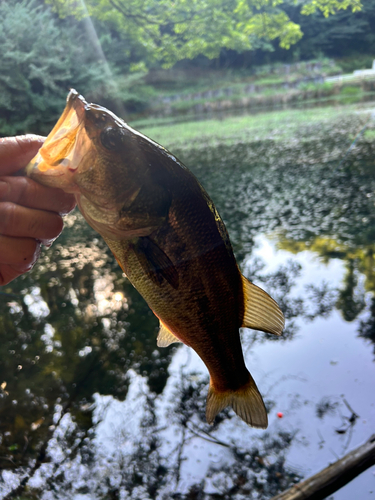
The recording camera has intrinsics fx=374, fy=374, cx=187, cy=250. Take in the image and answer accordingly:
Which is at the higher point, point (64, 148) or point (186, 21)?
point (186, 21)

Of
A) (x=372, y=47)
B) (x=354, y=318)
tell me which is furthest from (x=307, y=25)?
(x=354, y=318)

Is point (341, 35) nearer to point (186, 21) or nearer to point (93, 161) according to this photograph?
point (186, 21)

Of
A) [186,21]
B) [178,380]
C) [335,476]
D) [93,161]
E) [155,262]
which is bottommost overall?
[178,380]

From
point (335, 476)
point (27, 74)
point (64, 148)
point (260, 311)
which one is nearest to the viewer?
point (64, 148)

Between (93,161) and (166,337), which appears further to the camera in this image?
(166,337)

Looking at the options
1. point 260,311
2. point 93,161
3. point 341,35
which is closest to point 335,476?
point 260,311

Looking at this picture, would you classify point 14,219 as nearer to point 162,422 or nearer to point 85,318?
point 162,422

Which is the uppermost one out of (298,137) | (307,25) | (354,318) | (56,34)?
(56,34)

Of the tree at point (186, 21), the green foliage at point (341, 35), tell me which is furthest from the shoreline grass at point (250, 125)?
the green foliage at point (341, 35)
